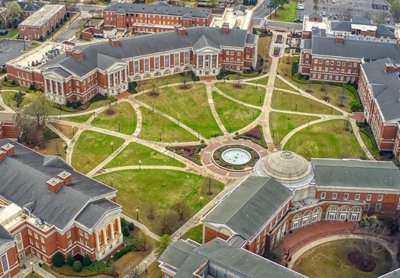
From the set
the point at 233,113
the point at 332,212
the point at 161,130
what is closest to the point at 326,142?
the point at 233,113

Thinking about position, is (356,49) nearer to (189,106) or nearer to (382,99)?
(382,99)

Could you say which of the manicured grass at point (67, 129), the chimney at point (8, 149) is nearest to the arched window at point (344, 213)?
the chimney at point (8, 149)

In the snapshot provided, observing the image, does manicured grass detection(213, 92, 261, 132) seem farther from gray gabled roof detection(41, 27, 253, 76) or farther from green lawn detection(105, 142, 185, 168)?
gray gabled roof detection(41, 27, 253, 76)

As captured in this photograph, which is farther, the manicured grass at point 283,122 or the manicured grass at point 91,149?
the manicured grass at point 283,122

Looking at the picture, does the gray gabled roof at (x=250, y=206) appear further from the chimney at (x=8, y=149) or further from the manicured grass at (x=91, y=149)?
the chimney at (x=8, y=149)

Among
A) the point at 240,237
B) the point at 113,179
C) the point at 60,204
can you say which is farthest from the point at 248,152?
the point at 60,204
